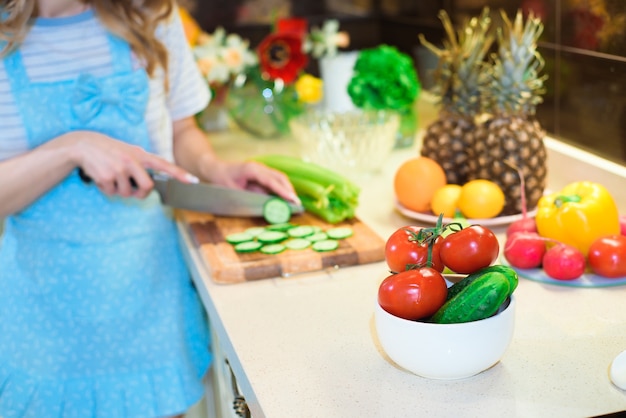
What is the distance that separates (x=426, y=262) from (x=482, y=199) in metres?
0.48

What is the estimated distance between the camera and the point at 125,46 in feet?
4.97

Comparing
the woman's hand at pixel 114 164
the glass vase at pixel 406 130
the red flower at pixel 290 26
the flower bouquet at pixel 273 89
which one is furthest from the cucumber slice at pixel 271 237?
the red flower at pixel 290 26

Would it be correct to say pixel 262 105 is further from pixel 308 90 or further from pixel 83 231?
pixel 83 231

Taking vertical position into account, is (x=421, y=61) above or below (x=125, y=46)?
below

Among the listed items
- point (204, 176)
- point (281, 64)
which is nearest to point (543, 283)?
point (204, 176)

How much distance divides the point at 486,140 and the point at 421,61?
3.77ft

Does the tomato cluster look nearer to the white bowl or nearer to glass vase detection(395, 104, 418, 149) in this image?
the white bowl

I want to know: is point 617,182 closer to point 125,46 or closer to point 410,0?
point 125,46

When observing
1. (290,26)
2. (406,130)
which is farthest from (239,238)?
(290,26)

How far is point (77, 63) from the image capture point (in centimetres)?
146

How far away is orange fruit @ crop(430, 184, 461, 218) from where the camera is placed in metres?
1.47

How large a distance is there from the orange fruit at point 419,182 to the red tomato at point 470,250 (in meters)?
0.53

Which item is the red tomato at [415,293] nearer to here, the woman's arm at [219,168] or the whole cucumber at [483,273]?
the whole cucumber at [483,273]

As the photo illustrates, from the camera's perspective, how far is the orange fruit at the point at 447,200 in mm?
1469
